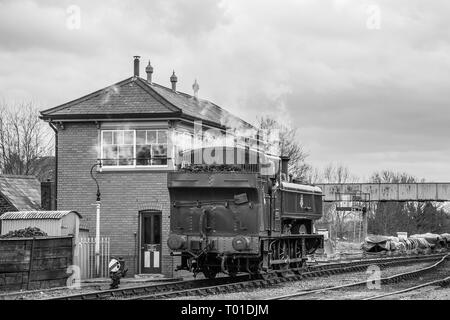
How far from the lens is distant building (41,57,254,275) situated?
84.9 ft

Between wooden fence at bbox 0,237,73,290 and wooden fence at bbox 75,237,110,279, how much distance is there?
1.25m

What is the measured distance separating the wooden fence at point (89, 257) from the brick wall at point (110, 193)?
544mm

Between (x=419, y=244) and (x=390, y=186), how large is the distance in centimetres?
1336

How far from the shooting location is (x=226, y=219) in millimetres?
20234

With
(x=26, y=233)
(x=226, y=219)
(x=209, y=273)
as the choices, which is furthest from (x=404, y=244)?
(x=26, y=233)

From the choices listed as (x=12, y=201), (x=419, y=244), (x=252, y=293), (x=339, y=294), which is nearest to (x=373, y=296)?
(x=339, y=294)

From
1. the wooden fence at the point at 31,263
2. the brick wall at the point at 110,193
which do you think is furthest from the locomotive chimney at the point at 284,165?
the wooden fence at the point at 31,263

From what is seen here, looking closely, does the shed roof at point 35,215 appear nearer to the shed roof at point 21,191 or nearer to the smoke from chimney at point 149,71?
the shed roof at point 21,191

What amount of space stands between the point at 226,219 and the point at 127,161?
7054 mm

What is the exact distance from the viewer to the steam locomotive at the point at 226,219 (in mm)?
20000
